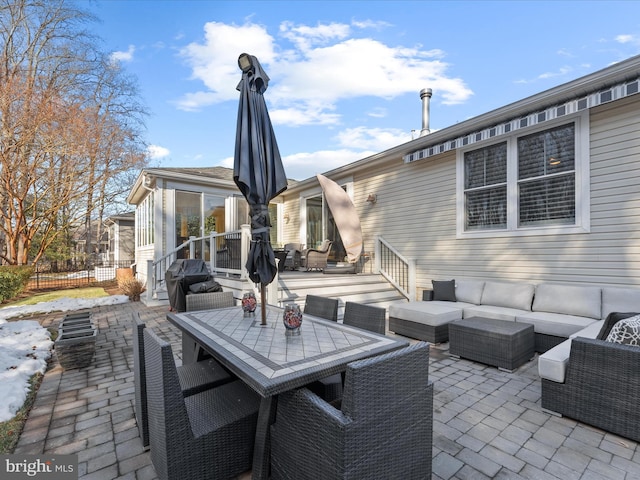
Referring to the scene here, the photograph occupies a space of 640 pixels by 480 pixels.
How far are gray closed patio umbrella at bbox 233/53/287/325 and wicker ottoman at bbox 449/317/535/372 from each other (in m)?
2.55

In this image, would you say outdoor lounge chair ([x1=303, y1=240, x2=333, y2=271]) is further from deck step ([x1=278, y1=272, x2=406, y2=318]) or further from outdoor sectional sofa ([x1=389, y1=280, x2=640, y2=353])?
outdoor sectional sofa ([x1=389, y1=280, x2=640, y2=353])

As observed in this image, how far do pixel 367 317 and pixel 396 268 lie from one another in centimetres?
447

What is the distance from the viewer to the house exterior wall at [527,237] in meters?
4.04

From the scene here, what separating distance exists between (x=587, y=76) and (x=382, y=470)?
511 centimetres

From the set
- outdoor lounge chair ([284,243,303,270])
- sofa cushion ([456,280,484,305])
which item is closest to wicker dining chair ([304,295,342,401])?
sofa cushion ([456,280,484,305])

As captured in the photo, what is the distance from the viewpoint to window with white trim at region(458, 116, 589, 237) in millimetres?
4430

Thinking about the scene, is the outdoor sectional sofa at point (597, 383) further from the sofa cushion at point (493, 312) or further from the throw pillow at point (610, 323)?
the sofa cushion at point (493, 312)

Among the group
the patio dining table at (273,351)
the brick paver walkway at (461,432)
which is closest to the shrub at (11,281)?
the brick paver walkway at (461,432)

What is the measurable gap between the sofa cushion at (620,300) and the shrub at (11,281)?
454 inches

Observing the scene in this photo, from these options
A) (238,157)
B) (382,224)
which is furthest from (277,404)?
(382,224)

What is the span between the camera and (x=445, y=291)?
530 centimetres

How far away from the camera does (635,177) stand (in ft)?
13.1

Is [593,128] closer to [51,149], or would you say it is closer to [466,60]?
[466,60]

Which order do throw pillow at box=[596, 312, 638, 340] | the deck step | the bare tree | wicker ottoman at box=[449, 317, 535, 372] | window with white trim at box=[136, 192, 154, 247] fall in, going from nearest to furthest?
throw pillow at box=[596, 312, 638, 340] < wicker ottoman at box=[449, 317, 535, 372] < the deck step < the bare tree < window with white trim at box=[136, 192, 154, 247]
